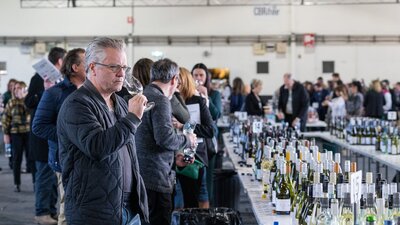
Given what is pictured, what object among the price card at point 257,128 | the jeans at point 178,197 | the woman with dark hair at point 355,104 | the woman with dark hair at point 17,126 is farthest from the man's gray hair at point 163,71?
the woman with dark hair at point 355,104

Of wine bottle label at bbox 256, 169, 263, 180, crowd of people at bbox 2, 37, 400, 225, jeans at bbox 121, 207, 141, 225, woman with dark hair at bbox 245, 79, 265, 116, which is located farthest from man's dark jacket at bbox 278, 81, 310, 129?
jeans at bbox 121, 207, 141, 225

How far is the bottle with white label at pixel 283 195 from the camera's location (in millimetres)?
3779

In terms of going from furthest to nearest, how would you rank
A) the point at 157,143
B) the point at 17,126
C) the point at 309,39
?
the point at 309,39, the point at 17,126, the point at 157,143

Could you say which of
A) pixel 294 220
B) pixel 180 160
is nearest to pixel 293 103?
pixel 180 160

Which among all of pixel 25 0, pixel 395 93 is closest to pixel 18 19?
pixel 25 0

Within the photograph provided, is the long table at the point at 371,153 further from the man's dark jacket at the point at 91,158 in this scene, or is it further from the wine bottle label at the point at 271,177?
the man's dark jacket at the point at 91,158

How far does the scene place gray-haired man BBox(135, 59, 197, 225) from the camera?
4133mm

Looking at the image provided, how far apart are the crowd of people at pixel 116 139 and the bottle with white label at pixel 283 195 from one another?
0.61 meters

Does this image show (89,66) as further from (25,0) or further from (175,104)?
(25,0)

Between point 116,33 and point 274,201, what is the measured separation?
16.1 m

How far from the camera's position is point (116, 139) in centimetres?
271

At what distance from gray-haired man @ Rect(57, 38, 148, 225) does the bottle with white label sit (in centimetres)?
112

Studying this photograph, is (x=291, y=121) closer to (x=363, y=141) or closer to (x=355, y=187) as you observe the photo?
(x=363, y=141)

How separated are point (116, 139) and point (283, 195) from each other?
148cm
